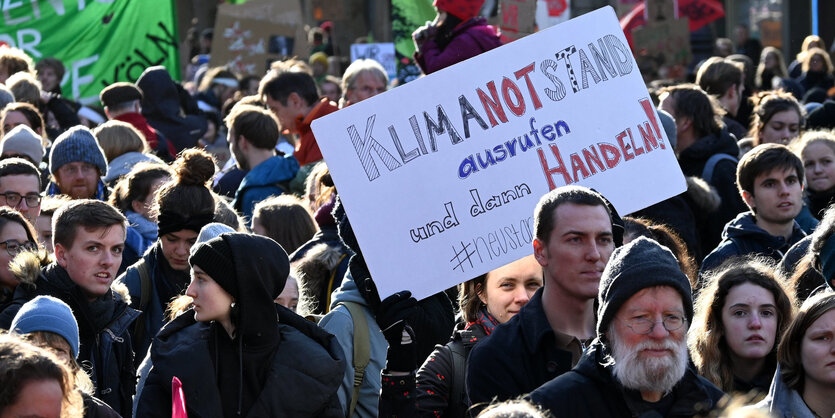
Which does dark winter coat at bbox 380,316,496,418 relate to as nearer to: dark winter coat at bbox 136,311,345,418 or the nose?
dark winter coat at bbox 136,311,345,418

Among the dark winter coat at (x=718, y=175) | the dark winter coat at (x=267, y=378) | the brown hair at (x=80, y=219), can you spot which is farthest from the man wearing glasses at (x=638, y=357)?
the dark winter coat at (x=718, y=175)

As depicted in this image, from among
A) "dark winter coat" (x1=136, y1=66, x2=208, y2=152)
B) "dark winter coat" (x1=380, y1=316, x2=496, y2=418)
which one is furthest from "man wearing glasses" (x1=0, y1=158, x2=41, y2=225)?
"dark winter coat" (x1=136, y1=66, x2=208, y2=152)

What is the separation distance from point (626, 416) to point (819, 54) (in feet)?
34.1

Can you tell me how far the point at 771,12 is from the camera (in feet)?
85.2

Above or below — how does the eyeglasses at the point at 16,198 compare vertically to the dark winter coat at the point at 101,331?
above

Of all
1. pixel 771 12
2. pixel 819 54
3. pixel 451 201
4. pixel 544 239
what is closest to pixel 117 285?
pixel 451 201

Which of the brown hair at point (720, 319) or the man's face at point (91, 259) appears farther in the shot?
the man's face at point (91, 259)

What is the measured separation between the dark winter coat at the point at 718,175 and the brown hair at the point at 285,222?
229cm

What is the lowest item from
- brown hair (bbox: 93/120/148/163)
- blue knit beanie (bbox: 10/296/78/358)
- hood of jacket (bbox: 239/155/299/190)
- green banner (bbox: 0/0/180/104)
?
blue knit beanie (bbox: 10/296/78/358)

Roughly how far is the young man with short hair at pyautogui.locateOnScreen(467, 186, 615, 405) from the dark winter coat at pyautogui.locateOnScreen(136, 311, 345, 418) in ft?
1.71

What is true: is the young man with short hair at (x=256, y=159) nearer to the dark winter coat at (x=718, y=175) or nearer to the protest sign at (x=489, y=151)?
the dark winter coat at (x=718, y=175)

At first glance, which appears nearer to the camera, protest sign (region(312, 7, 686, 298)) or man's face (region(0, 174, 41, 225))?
protest sign (region(312, 7, 686, 298))

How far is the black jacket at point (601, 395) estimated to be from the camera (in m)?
3.51

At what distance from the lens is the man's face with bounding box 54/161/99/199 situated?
6984mm
